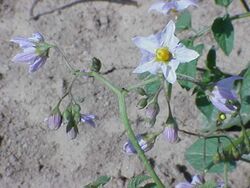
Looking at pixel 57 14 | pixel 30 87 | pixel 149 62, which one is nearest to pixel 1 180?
pixel 30 87

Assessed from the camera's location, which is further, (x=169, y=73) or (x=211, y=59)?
(x=211, y=59)

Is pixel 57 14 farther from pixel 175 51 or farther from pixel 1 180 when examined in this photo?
pixel 175 51

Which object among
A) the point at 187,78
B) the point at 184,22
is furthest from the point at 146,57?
the point at 184,22

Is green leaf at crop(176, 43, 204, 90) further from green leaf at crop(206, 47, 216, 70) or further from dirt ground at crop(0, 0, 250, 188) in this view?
dirt ground at crop(0, 0, 250, 188)

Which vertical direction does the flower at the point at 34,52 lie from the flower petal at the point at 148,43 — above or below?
below

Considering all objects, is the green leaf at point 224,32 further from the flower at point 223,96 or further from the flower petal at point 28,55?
the flower petal at point 28,55

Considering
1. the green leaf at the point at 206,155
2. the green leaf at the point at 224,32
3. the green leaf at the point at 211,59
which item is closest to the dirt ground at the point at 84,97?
the green leaf at the point at 206,155

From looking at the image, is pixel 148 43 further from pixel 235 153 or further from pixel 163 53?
pixel 235 153
